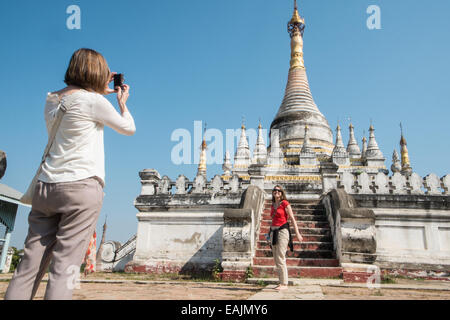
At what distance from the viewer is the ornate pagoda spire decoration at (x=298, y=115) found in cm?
2842

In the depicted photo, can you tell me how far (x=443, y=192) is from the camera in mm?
10047

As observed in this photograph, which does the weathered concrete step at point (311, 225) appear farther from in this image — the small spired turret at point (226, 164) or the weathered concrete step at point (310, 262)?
the small spired turret at point (226, 164)

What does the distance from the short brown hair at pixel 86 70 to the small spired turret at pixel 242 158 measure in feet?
73.8

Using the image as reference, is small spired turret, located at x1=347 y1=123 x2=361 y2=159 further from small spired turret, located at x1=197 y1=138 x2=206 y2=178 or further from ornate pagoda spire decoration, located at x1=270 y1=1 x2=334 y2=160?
small spired turret, located at x1=197 y1=138 x2=206 y2=178

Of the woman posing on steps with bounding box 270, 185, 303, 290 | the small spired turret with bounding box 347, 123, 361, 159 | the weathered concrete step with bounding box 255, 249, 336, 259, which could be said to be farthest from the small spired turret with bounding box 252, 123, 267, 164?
the woman posing on steps with bounding box 270, 185, 303, 290

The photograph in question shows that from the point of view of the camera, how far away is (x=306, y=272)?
6891mm

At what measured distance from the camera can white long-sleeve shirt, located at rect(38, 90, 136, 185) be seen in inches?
94.0

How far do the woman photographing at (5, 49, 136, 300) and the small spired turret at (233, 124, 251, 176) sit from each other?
22.5m

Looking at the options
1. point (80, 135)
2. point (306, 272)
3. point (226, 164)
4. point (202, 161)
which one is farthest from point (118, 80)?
point (202, 161)

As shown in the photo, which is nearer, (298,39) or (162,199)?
(162,199)

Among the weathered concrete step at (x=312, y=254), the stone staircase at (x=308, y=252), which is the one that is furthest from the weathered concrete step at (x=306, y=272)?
the weathered concrete step at (x=312, y=254)

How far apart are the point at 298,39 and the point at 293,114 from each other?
28.8 feet

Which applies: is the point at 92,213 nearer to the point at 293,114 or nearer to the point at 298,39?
the point at 293,114
